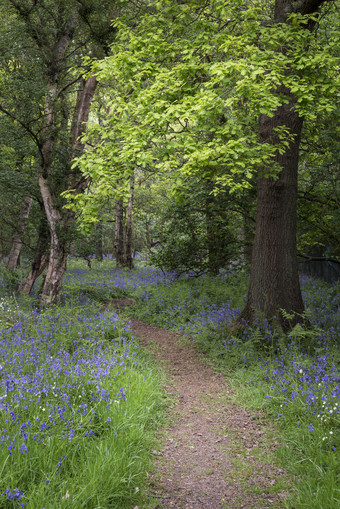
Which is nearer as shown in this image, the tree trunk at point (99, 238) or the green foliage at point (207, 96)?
the green foliage at point (207, 96)

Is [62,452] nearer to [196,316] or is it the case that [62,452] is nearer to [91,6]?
[196,316]

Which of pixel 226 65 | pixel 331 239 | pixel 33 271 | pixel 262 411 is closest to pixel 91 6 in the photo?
pixel 226 65

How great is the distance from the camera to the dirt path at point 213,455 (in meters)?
3.60

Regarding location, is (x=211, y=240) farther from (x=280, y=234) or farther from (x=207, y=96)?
(x=207, y=96)

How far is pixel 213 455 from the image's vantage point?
4348 mm

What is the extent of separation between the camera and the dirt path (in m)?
3.60

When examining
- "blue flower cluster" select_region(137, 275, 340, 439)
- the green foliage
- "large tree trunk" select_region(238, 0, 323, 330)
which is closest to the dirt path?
"blue flower cluster" select_region(137, 275, 340, 439)

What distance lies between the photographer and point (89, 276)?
53.1ft

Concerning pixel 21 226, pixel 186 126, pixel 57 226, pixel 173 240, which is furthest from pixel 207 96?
pixel 21 226

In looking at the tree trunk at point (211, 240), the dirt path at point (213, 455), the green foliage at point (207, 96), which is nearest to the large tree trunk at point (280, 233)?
the green foliage at point (207, 96)

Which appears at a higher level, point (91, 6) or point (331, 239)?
point (91, 6)

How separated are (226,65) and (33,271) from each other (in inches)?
→ 317

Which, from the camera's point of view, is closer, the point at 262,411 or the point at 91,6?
the point at 262,411

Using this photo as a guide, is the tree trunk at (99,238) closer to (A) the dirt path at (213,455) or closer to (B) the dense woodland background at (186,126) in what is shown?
(B) the dense woodland background at (186,126)
